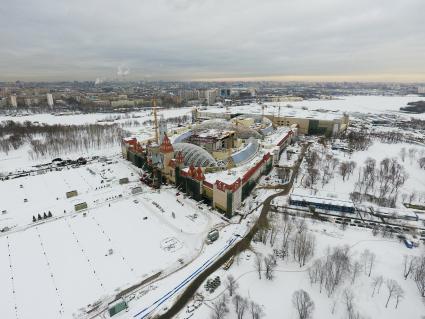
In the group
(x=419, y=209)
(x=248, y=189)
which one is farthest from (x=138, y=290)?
(x=419, y=209)

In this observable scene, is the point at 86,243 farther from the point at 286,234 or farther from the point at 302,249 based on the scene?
the point at 302,249

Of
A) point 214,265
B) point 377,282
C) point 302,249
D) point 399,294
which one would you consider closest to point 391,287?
point 399,294

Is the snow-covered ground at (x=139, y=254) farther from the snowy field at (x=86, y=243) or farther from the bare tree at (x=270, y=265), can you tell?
the bare tree at (x=270, y=265)

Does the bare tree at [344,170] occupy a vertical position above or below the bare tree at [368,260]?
above

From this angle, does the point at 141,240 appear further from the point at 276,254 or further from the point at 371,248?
the point at 371,248

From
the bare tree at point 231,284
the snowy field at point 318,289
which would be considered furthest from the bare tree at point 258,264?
the bare tree at point 231,284

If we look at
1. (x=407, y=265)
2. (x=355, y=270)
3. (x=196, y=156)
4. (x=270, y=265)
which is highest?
(x=196, y=156)
